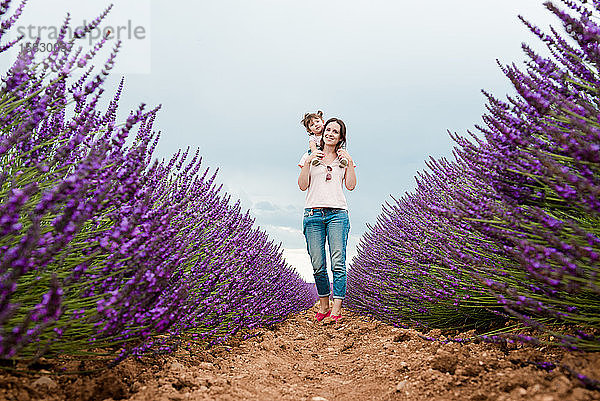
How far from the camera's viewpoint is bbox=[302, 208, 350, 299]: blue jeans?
456 cm

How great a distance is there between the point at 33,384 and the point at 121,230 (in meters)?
0.60

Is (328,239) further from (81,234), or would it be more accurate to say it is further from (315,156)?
(81,234)

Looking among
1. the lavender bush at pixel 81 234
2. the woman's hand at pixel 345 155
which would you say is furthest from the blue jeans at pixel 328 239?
the lavender bush at pixel 81 234

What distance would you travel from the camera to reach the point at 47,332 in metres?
1.55

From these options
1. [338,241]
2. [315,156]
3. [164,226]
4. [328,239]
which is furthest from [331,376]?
[315,156]

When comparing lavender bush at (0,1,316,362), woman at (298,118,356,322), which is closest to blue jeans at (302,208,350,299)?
woman at (298,118,356,322)

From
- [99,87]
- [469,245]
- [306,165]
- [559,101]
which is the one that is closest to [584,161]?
[559,101]

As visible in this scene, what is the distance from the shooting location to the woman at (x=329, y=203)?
179 inches

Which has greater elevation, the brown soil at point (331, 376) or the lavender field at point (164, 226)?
the lavender field at point (164, 226)

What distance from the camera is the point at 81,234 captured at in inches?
70.4

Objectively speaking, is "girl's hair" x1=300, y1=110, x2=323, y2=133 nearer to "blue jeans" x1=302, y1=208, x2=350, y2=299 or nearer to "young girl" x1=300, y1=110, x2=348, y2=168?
"young girl" x1=300, y1=110, x2=348, y2=168

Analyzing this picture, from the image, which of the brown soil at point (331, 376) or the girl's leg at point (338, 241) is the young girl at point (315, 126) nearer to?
the girl's leg at point (338, 241)

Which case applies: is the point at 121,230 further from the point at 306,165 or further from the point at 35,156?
the point at 306,165

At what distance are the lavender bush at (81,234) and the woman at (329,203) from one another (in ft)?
6.91
